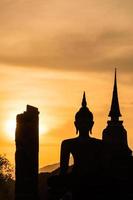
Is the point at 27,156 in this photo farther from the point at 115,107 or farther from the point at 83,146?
the point at 115,107

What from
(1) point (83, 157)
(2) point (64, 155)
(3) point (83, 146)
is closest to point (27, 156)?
(2) point (64, 155)

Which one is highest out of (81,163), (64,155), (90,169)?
(64,155)

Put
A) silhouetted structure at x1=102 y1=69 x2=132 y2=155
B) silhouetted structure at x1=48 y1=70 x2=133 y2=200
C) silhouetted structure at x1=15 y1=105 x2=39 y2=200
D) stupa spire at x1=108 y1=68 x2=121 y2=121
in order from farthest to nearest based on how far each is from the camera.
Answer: silhouetted structure at x1=102 y1=69 x2=132 y2=155 < stupa spire at x1=108 y1=68 x2=121 y2=121 < silhouetted structure at x1=15 y1=105 x2=39 y2=200 < silhouetted structure at x1=48 y1=70 x2=133 y2=200

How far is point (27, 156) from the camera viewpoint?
14.9m

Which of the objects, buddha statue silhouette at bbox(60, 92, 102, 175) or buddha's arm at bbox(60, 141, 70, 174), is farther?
buddha's arm at bbox(60, 141, 70, 174)

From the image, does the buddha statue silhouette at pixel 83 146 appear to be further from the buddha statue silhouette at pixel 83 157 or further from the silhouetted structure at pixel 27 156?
the silhouetted structure at pixel 27 156

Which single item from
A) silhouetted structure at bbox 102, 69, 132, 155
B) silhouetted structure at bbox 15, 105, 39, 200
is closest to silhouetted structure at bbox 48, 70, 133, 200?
silhouetted structure at bbox 15, 105, 39, 200

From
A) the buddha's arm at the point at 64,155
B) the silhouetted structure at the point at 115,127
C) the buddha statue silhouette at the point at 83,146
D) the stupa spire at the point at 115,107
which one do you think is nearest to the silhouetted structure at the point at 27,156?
the buddha's arm at the point at 64,155

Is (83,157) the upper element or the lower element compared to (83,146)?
lower

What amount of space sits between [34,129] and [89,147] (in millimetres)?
1742

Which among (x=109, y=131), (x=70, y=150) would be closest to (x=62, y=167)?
(x=70, y=150)

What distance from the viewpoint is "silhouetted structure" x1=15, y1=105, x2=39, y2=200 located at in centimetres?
1453

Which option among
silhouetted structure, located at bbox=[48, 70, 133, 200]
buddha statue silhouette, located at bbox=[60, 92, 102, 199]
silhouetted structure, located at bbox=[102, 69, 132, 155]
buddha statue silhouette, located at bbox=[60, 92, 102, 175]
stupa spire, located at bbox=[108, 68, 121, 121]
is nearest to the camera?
silhouetted structure, located at bbox=[48, 70, 133, 200]

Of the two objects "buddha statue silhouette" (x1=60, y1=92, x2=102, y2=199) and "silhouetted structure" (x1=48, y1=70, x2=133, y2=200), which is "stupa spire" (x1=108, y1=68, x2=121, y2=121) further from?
"silhouetted structure" (x1=48, y1=70, x2=133, y2=200)
